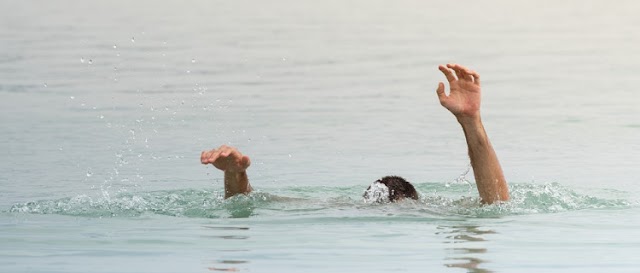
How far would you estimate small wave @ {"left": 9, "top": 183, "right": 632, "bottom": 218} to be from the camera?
12273 mm

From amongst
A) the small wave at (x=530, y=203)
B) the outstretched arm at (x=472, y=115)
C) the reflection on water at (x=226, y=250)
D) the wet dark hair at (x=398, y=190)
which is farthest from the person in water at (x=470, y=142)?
the wet dark hair at (x=398, y=190)

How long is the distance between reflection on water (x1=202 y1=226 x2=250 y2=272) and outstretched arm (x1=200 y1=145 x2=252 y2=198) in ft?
1.64

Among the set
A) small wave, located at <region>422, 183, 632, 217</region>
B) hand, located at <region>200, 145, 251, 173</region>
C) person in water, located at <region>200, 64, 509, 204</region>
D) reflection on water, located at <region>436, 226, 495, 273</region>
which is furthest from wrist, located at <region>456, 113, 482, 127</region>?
hand, located at <region>200, 145, 251, 173</region>

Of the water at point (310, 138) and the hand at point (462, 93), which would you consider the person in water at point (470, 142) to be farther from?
the water at point (310, 138)

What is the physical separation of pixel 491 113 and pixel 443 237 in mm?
9147

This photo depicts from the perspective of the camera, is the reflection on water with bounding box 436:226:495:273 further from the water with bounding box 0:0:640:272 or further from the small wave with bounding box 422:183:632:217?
the small wave with bounding box 422:183:632:217

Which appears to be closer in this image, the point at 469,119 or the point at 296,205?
the point at 469,119

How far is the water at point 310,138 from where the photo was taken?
10.5m

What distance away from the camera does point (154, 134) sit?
18328mm

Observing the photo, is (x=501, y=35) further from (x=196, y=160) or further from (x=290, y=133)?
(x=196, y=160)

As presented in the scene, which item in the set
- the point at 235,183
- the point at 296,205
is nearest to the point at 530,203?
the point at 296,205

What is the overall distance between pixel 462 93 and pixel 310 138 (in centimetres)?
602

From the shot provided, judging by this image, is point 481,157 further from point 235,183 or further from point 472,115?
point 235,183

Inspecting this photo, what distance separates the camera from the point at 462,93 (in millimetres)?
11898
